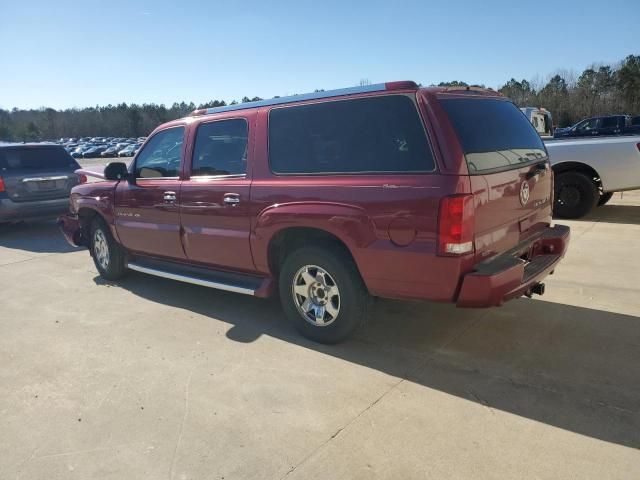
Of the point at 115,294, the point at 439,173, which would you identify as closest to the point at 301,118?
the point at 439,173

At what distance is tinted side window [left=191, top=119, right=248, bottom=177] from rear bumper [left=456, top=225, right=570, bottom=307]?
211cm

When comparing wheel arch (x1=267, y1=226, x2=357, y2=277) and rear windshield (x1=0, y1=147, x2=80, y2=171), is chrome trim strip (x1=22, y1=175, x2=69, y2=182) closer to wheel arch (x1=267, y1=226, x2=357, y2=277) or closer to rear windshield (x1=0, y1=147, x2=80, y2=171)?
rear windshield (x1=0, y1=147, x2=80, y2=171)

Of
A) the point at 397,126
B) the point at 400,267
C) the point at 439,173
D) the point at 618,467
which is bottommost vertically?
the point at 618,467

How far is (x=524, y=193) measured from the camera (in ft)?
12.3

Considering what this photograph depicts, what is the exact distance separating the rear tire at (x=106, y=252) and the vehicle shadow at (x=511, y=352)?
1167mm

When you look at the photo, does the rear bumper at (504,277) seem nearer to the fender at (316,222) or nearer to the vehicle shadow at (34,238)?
the fender at (316,222)

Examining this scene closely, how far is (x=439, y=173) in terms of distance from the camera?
3.13 meters

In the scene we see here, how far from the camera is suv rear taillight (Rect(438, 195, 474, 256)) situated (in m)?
3.06

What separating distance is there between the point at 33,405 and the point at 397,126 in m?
3.07

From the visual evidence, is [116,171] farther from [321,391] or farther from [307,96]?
[321,391]

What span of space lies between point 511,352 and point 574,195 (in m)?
5.94

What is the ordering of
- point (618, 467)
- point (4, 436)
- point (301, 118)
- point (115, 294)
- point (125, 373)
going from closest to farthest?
1. point (618, 467)
2. point (4, 436)
3. point (125, 373)
4. point (301, 118)
5. point (115, 294)

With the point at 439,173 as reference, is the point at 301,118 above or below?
above

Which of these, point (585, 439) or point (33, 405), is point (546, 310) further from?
point (33, 405)
